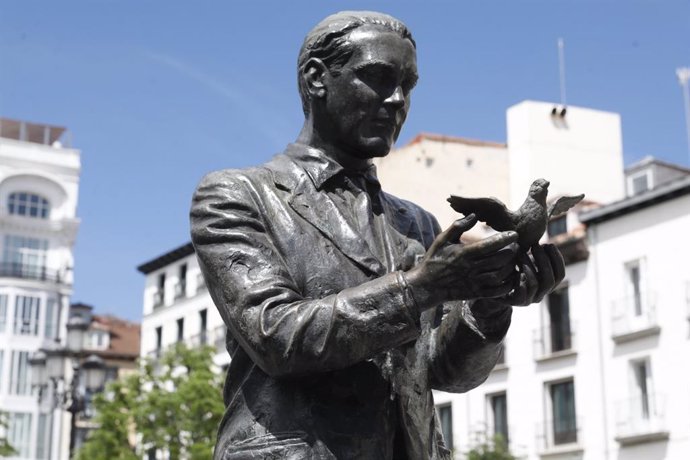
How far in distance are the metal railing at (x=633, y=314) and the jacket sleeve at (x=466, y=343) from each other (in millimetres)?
35761

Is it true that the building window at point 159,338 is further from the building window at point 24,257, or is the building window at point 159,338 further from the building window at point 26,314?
the building window at point 24,257

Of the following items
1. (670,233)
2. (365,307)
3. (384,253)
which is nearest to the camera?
(365,307)

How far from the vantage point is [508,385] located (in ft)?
145

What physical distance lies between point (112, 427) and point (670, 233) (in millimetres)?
17192

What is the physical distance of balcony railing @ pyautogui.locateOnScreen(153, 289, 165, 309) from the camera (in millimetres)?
66750

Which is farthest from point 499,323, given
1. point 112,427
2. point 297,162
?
A: point 112,427

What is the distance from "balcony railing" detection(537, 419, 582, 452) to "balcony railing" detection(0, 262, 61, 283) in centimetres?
3906

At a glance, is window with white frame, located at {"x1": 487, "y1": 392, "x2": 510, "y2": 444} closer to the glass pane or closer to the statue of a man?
the glass pane

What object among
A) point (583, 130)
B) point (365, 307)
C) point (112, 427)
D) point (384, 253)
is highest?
point (583, 130)

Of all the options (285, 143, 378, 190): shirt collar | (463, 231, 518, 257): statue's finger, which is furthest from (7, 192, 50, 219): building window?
(463, 231, 518, 257): statue's finger

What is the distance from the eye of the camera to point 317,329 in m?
3.95

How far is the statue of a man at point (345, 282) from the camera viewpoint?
12.9 ft

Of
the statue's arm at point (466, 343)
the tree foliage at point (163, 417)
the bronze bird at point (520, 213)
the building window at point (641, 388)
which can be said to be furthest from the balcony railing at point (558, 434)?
the bronze bird at point (520, 213)

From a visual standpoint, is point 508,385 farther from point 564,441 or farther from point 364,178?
point 364,178
